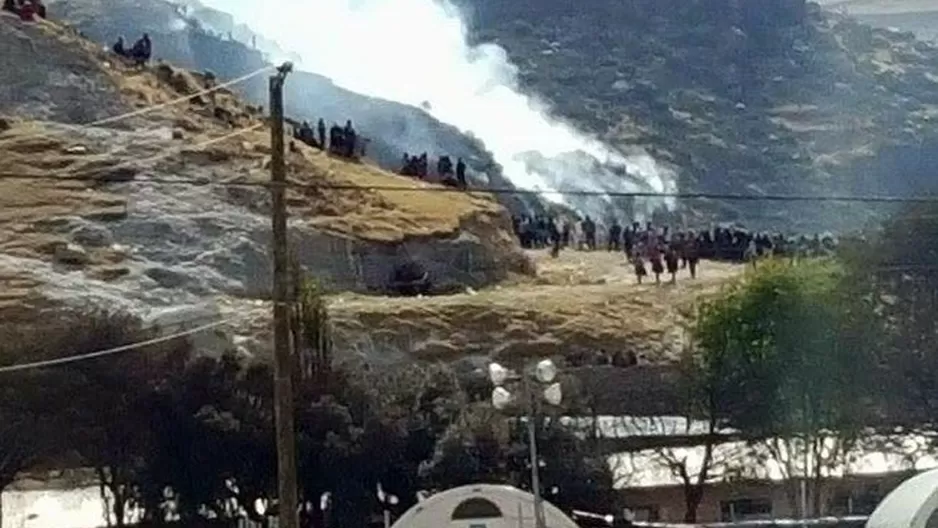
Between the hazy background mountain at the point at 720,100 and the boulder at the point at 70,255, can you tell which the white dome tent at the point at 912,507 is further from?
the hazy background mountain at the point at 720,100

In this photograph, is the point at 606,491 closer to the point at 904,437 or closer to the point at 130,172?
the point at 904,437

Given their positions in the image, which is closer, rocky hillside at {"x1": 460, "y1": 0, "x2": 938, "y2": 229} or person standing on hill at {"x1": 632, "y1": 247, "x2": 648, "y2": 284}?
person standing on hill at {"x1": 632, "y1": 247, "x2": 648, "y2": 284}

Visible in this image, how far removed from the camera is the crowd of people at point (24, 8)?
96.1m

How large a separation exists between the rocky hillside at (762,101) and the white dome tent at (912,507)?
111142mm

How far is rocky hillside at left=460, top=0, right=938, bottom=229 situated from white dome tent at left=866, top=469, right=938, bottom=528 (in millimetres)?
111142

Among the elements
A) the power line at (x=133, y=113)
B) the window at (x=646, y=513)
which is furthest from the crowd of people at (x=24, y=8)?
the window at (x=646, y=513)

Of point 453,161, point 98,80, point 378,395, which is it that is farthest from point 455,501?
point 453,161

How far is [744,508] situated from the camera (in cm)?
4997

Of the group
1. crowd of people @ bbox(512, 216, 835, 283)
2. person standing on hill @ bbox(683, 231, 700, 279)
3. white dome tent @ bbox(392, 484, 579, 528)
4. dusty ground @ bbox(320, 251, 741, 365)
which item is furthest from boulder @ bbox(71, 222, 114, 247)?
white dome tent @ bbox(392, 484, 579, 528)

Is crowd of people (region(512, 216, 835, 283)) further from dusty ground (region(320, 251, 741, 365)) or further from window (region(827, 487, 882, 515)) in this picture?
window (region(827, 487, 882, 515))

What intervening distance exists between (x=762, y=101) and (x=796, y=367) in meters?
134

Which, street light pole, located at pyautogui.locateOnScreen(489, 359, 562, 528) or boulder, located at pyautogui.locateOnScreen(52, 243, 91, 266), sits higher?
boulder, located at pyautogui.locateOnScreen(52, 243, 91, 266)

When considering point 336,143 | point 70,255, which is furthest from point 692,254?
point 70,255

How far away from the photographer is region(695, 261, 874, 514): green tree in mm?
50719
